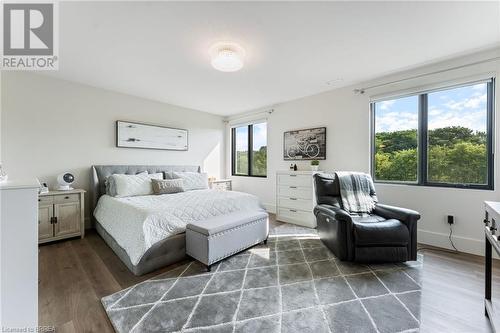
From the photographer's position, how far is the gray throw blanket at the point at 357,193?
270cm

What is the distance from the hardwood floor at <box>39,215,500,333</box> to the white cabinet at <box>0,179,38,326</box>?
46cm

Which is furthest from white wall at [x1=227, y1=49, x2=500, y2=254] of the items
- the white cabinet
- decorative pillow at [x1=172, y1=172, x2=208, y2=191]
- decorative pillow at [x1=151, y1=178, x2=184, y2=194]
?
the white cabinet

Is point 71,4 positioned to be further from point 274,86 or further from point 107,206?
point 274,86

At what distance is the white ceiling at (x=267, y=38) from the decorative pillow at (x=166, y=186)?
1627mm

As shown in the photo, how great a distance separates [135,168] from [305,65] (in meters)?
3.40

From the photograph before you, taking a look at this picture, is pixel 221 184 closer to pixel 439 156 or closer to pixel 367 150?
pixel 367 150

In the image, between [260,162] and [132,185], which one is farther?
[260,162]

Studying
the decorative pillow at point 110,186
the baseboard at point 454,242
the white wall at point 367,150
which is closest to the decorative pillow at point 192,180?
the decorative pillow at point 110,186

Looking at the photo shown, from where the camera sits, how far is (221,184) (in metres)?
5.16

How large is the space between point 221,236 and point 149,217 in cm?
76

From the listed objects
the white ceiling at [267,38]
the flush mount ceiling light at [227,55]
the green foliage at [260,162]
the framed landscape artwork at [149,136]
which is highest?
the white ceiling at [267,38]

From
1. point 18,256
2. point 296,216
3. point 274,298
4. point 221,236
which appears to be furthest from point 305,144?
point 18,256

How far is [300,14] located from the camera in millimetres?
1792

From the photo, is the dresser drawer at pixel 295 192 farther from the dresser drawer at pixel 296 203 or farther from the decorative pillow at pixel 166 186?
the decorative pillow at pixel 166 186
